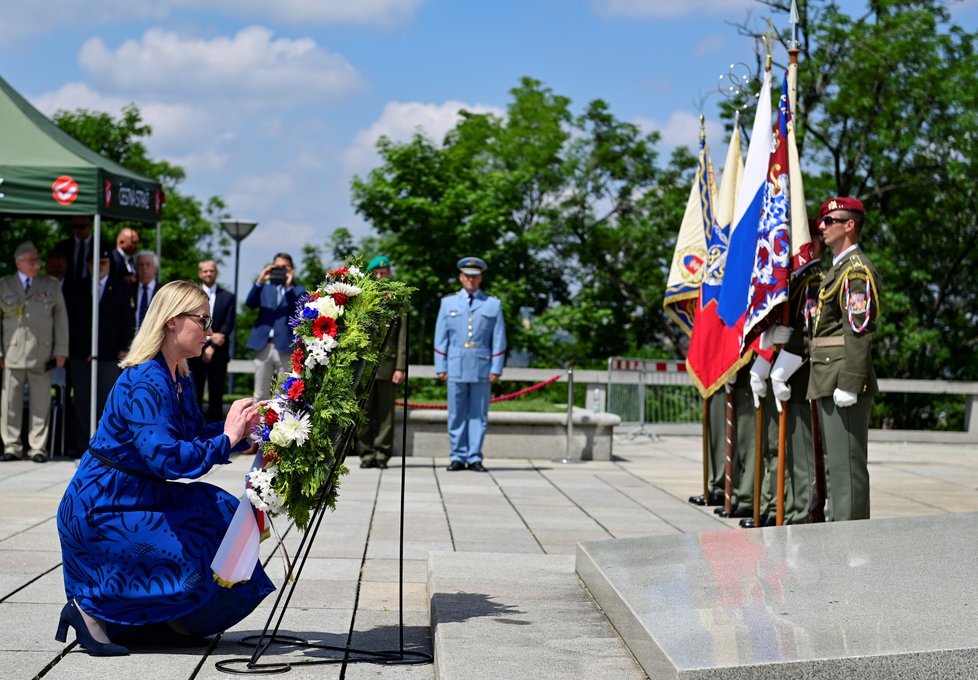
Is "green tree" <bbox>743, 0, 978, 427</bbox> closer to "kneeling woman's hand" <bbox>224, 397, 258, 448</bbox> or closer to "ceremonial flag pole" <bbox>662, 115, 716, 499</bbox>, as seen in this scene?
"ceremonial flag pole" <bbox>662, 115, 716, 499</bbox>

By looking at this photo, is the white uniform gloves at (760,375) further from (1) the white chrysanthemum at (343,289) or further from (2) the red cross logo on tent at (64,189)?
(2) the red cross logo on tent at (64,189)

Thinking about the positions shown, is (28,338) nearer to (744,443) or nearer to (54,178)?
(54,178)

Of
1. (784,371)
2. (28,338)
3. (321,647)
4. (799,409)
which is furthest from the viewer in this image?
(28,338)

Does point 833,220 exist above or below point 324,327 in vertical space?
above

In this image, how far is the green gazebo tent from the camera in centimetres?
1230

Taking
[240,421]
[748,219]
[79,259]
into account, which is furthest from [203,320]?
[79,259]

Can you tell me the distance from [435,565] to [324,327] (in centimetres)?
230

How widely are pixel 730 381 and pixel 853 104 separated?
19604mm

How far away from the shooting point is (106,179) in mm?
12523

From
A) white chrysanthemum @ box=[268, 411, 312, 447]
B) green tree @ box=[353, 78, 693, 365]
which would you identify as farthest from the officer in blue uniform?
green tree @ box=[353, 78, 693, 365]

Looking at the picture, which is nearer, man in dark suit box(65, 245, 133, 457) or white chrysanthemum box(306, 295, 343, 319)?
white chrysanthemum box(306, 295, 343, 319)

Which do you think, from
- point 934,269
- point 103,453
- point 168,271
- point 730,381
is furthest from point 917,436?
point 168,271

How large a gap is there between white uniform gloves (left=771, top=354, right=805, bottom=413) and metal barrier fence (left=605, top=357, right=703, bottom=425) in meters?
11.8

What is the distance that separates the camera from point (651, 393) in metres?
21.5
